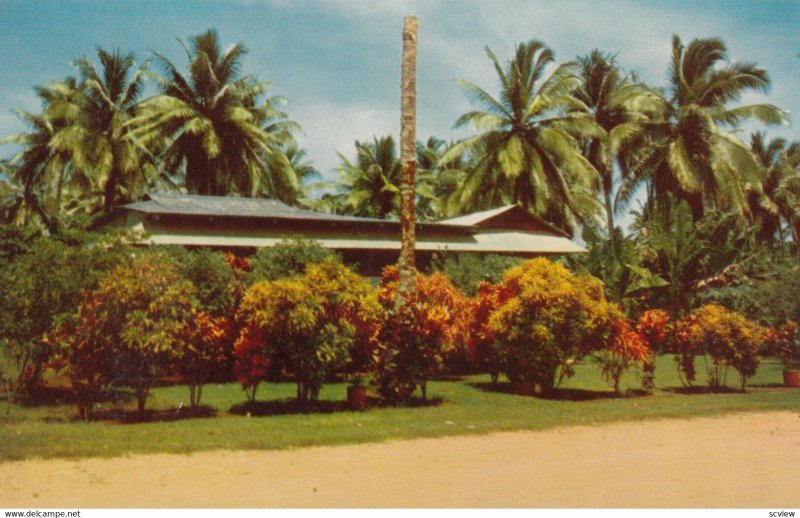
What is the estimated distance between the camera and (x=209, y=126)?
96.3ft

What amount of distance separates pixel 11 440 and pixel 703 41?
2669 centimetres

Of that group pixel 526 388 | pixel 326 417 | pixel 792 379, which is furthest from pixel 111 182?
pixel 792 379

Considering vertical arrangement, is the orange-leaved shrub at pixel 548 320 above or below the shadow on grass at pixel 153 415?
above

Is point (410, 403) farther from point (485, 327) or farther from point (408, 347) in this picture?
point (485, 327)

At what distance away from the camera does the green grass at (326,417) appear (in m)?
7.19

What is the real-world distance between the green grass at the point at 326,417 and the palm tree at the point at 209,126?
749 inches

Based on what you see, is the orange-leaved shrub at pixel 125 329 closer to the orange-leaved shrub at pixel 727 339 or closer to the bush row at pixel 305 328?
the bush row at pixel 305 328

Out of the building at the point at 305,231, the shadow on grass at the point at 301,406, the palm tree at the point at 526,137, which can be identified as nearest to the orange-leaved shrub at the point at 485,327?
the shadow on grass at the point at 301,406

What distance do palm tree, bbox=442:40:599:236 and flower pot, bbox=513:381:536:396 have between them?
14.9m

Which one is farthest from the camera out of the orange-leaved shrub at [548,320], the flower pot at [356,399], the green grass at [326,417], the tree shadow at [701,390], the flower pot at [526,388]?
the tree shadow at [701,390]

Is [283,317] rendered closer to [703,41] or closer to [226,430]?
[226,430]

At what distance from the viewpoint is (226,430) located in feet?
26.3

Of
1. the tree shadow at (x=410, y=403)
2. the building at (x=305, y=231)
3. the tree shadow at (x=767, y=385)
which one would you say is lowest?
→ the tree shadow at (x=410, y=403)

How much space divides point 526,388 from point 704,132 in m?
19.2
